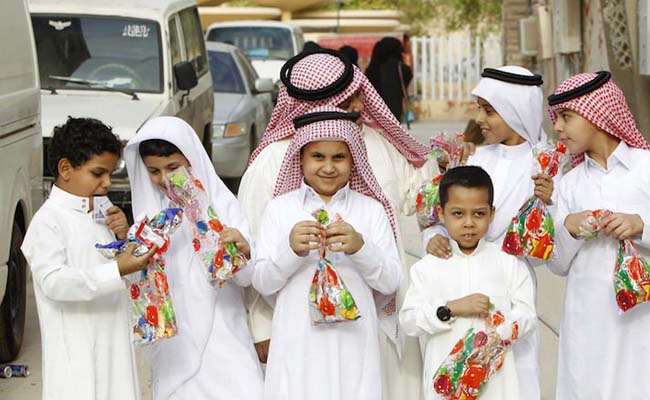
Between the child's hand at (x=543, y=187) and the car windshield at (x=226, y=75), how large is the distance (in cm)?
1193

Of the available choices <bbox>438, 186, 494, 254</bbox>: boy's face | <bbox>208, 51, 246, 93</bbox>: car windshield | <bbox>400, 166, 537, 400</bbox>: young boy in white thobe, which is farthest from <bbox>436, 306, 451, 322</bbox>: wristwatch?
<bbox>208, 51, 246, 93</bbox>: car windshield

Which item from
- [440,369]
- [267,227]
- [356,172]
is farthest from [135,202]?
[440,369]

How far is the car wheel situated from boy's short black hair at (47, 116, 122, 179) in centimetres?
300

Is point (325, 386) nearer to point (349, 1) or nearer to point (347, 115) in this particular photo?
point (347, 115)

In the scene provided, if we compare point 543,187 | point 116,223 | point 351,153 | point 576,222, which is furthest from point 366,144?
point 116,223

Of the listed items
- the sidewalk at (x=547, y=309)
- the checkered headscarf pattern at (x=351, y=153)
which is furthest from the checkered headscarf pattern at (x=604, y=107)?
the sidewalk at (x=547, y=309)

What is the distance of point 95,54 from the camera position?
12.6 m

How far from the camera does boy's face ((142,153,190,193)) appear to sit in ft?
16.8

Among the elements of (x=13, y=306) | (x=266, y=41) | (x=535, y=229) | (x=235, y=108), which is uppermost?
(x=535, y=229)

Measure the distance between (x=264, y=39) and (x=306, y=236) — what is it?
18983 mm

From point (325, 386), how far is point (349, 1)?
1514 inches

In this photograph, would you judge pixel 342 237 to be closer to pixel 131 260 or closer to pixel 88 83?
pixel 131 260

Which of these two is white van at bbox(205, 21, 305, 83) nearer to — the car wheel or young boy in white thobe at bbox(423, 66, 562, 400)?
the car wheel

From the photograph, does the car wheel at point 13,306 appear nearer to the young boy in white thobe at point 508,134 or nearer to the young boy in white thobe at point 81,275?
the young boy in white thobe at point 81,275
